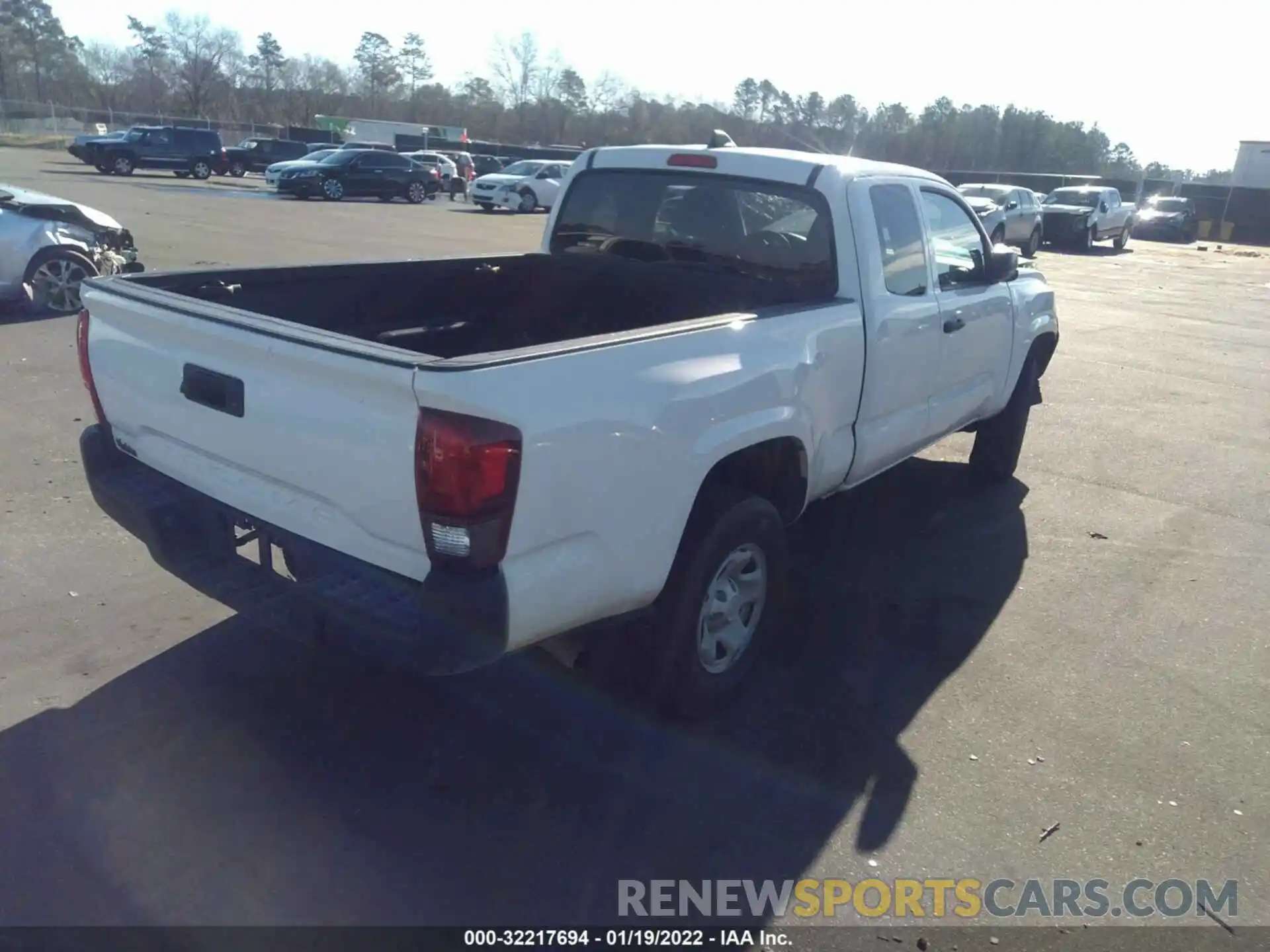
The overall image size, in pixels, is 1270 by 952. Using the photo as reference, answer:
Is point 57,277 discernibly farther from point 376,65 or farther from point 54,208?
point 376,65

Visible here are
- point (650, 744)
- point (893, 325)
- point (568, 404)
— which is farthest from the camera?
point (893, 325)

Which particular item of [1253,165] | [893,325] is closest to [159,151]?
[893,325]

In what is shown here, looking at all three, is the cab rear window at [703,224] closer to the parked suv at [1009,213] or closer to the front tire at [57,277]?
the front tire at [57,277]

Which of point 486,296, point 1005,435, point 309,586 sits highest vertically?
point 486,296

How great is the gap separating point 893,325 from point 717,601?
63.4 inches

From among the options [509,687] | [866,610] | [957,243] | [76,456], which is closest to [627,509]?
[509,687]

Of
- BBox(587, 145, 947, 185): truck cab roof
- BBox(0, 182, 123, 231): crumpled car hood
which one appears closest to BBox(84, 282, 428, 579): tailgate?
BBox(587, 145, 947, 185): truck cab roof

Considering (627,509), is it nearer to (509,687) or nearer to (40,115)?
(509,687)

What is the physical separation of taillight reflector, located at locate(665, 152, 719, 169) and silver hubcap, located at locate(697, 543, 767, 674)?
204 centimetres

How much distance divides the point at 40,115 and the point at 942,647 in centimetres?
7631

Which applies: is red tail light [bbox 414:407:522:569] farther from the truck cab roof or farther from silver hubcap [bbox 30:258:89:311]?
silver hubcap [bbox 30:258:89:311]

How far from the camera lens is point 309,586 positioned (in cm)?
310

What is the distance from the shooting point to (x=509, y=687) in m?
4.10

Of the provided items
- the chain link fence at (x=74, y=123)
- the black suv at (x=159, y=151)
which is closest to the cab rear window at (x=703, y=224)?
the black suv at (x=159, y=151)
